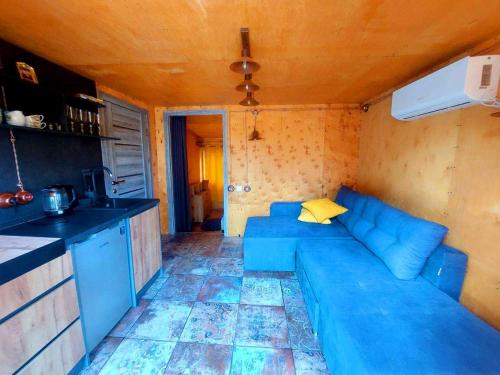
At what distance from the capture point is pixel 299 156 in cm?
352

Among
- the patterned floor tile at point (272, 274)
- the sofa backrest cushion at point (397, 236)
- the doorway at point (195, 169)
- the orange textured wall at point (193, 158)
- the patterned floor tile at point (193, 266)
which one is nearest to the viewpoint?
the sofa backrest cushion at point (397, 236)

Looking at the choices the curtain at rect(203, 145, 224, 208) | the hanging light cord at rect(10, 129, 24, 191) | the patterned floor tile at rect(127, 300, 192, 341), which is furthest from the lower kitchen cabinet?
the curtain at rect(203, 145, 224, 208)

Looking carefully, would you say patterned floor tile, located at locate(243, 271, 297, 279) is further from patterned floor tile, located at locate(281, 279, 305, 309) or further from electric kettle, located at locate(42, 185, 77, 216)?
electric kettle, located at locate(42, 185, 77, 216)

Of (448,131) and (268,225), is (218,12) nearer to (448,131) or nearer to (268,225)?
(448,131)

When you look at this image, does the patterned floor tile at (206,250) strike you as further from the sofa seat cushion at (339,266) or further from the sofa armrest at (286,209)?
the sofa seat cushion at (339,266)

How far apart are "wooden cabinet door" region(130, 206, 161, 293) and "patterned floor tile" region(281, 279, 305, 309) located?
4.68 feet

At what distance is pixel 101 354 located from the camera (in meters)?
1.52

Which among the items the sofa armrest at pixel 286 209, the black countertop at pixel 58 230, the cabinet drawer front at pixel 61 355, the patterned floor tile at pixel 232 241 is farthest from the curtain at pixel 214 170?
the cabinet drawer front at pixel 61 355

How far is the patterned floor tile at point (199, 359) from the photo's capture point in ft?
4.55

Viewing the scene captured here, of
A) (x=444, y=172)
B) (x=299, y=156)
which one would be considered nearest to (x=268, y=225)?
(x=299, y=156)

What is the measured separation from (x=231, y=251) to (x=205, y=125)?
297 centimetres

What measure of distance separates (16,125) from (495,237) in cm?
329

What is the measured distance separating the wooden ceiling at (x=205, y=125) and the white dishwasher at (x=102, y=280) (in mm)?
3010

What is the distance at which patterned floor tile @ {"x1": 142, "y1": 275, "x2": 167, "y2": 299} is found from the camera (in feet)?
7.07
